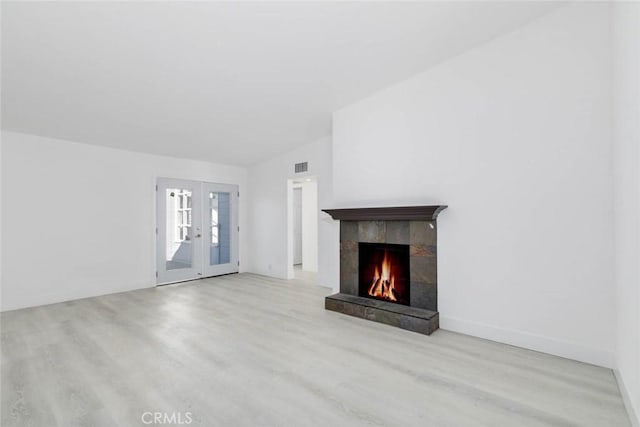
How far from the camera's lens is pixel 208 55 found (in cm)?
307

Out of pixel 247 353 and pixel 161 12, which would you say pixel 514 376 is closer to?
pixel 247 353

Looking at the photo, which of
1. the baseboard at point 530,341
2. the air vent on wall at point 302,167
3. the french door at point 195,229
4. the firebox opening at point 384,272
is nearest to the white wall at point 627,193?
the baseboard at point 530,341

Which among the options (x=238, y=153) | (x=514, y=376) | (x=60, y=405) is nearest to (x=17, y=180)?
(x=238, y=153)

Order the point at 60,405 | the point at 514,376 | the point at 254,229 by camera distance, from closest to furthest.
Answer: the point at 60,405, the point at 514,376, the point at 254,229

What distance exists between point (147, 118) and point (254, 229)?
11.5 feet

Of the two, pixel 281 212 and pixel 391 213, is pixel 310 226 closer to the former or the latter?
pixel 281 212

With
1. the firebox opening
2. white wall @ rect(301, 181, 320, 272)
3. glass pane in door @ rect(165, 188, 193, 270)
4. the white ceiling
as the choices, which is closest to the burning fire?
the firebox opening

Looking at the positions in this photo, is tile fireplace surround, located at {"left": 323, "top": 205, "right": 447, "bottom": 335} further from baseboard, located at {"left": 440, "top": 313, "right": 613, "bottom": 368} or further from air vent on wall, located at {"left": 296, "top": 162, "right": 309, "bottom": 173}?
air vent on wall, located at {"left": 296, "top": 162, "right": 309, "bottom": 173}

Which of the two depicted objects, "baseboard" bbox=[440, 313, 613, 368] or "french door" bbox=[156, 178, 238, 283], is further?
"french door" bbox=[156, 178, 238, 283]

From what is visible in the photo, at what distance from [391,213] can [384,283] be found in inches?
40.3

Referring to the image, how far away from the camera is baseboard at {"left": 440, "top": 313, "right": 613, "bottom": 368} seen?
2.56 meters

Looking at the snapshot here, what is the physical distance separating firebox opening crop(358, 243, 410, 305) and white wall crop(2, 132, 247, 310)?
4.16 m

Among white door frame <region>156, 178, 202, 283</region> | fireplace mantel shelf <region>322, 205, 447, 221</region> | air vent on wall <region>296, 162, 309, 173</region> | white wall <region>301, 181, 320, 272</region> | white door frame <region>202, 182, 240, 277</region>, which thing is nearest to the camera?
fireplace mantel shelf <region>322, 205, 447, 221</region>

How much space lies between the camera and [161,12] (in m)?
2.48
